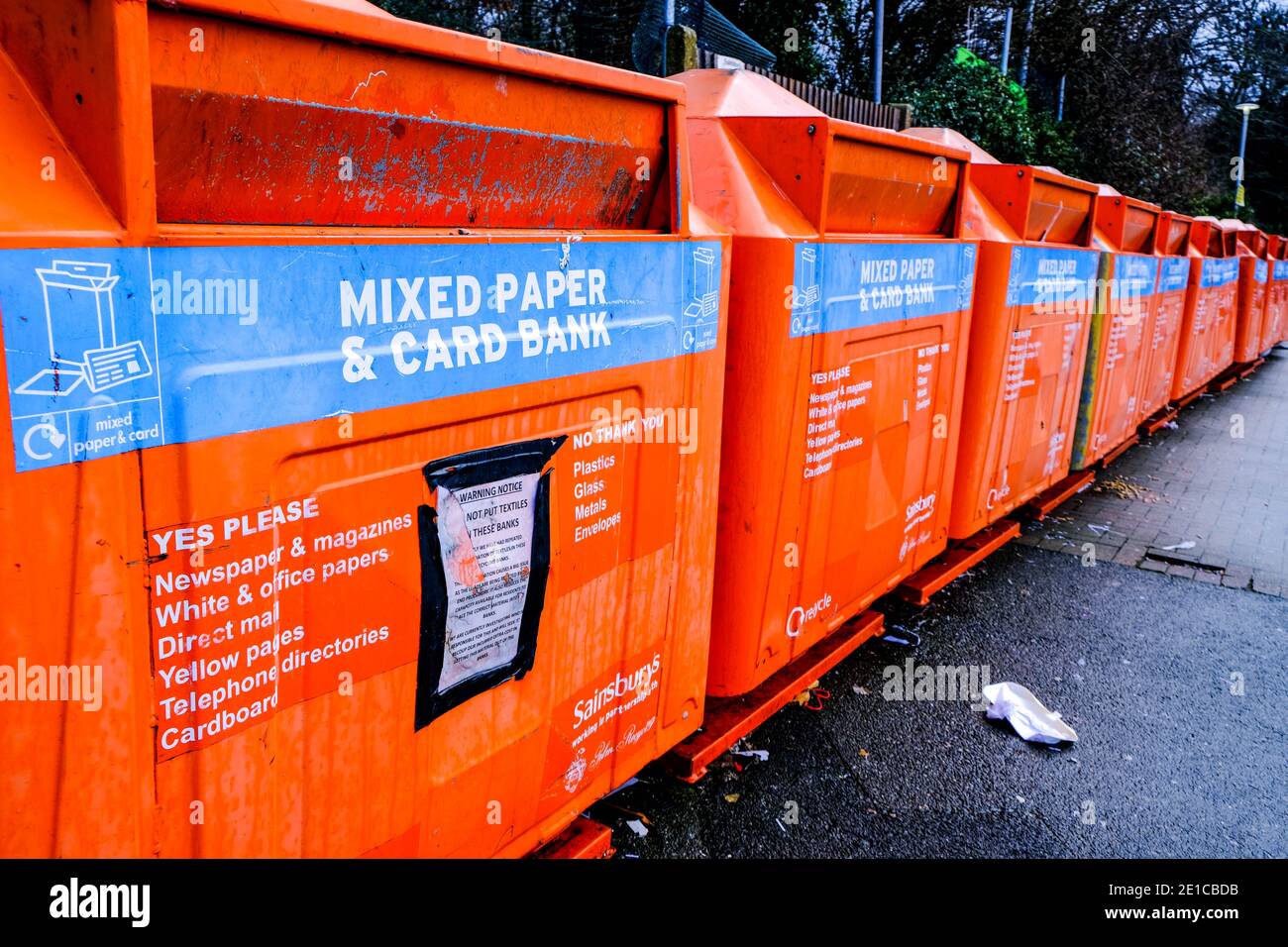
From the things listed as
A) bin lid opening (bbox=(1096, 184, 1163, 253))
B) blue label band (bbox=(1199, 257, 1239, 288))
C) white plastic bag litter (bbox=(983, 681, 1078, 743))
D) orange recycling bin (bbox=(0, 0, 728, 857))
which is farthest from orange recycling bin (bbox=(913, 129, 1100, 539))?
blue label band (bbox=(1199, 257, 1239, 288))

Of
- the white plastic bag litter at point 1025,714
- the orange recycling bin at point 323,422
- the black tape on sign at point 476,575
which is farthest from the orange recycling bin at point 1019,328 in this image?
the black tape on sign at point 476,575

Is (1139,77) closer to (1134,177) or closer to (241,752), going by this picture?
(1134,177)

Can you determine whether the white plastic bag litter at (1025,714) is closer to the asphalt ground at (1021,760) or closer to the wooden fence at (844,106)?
the asphalt ground at (1021,760)

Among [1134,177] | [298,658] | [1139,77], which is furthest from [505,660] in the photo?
[1139,77]

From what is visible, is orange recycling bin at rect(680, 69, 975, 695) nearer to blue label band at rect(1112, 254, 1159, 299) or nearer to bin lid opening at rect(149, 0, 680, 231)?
bin lid opening at rect(149, 0, 680, 231)

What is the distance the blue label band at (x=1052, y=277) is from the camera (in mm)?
4590

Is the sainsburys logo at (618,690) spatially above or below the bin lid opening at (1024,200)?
below

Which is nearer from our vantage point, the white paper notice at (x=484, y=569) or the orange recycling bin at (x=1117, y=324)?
the white paper notice at (x=484, y=569)

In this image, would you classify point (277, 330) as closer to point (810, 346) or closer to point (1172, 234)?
point (810, 346)

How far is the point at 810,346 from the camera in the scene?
303 centimetres

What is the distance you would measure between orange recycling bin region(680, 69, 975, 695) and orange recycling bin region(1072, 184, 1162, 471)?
2.75 m

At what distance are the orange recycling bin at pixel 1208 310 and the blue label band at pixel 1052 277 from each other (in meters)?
4.02

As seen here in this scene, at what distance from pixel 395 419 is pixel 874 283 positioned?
2097mm

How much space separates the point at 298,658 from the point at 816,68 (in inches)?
561
